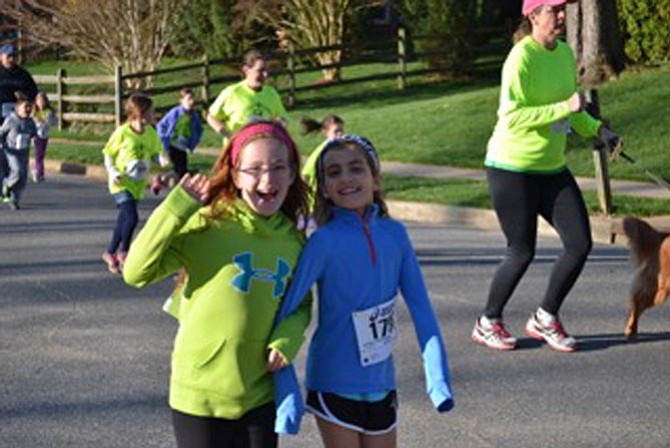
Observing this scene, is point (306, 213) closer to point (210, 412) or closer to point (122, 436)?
point (210, 412)

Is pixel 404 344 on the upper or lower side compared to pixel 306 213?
lower

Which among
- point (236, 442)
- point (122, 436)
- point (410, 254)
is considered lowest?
point (122, 436)

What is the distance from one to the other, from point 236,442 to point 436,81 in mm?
29890

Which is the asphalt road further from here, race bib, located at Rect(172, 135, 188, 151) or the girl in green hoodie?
race bib, located at Rect(172, 135, 188, 151)

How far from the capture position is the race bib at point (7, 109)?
61.5 feet

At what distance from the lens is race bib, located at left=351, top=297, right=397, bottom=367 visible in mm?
4727

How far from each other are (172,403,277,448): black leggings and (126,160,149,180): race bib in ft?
25.6

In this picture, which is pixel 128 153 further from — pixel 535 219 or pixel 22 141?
pixel 22 141

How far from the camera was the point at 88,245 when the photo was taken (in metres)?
13.7

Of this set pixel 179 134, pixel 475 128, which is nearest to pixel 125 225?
pixel 179 134

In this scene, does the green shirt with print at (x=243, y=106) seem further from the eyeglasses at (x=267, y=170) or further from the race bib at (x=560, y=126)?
the eyeglasses at (x=267, y=170)

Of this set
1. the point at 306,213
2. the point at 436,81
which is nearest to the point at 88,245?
the point at 306,213

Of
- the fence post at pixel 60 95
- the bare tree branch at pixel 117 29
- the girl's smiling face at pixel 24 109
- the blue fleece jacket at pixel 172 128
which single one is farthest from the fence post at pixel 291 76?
the girl's smiling face at pixel 24 109

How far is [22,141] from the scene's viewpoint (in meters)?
17.7
